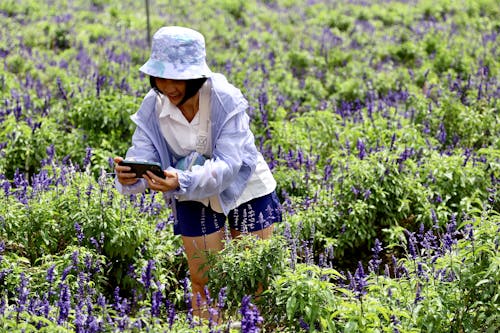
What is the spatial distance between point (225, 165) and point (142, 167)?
392mm

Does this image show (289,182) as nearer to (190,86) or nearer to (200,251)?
(200,251)

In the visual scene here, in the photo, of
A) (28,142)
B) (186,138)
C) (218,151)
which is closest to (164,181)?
(218,151)

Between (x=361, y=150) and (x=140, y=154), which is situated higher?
(x=140, y=154)

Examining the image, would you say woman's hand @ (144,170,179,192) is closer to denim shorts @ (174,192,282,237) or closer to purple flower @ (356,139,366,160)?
denim shorts @ (174,192,282,237)

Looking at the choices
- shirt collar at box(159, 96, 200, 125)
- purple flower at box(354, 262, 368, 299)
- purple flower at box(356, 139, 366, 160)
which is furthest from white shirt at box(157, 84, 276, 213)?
purple flower at box(356, 139, 366, 160)

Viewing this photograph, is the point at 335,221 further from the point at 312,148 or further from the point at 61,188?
the point at 61,188

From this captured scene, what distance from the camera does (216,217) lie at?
3.77 meters

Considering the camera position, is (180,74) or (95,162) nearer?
(180,74)

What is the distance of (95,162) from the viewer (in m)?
5.68

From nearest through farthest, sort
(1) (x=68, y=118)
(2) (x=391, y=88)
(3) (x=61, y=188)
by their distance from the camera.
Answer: (3) (x=61, y=188) → (1) (x=68, y=118) → (2) (x=391, y=88)

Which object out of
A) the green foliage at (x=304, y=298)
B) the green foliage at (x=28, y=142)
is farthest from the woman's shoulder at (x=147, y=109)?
the green foliage at (x=28, y=142)

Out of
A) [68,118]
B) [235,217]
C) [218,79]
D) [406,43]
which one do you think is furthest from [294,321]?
[406,43]

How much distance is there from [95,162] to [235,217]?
2.23m

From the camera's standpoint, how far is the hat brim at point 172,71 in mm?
3363
